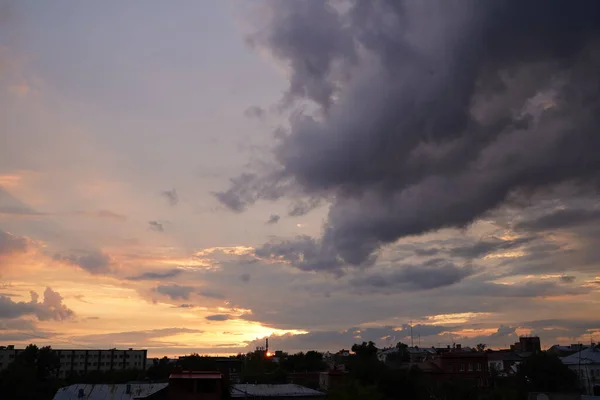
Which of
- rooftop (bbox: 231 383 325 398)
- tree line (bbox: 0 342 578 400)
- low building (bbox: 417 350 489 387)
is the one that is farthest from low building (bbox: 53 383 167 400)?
low building (bbox: 417 350 489 387)

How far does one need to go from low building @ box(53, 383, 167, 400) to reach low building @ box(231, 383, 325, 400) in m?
11.3

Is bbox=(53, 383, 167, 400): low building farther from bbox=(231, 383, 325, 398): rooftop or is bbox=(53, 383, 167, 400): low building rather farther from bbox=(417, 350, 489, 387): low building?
bbox=(417, 350, 489, 387): low building

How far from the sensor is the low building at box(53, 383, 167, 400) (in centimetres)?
7319

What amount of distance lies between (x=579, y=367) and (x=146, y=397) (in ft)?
333

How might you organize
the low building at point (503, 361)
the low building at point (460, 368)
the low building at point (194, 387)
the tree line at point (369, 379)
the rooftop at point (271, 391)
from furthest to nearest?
the low building at point (503, 361), the low building at point (460, 368), the tree line at point (369, 379), the rooftop at point (271, 391), the low building at point (194, 387)

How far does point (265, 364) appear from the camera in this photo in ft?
499

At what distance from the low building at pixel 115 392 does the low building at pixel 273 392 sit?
11.3 meters

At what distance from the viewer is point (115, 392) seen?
76.7 metres

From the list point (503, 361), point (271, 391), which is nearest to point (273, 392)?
point (271, 391)

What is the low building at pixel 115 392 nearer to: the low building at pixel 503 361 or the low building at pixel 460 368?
the low building at pixel 460 368

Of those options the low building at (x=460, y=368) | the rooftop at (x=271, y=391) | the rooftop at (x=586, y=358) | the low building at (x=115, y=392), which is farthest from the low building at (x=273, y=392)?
the rooftop at (x=586, y=358)

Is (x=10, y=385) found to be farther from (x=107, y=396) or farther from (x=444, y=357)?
(x=444, y=357)

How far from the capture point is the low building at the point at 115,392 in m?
73.2

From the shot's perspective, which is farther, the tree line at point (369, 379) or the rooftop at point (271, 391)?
the tree line at point (369, 379)
